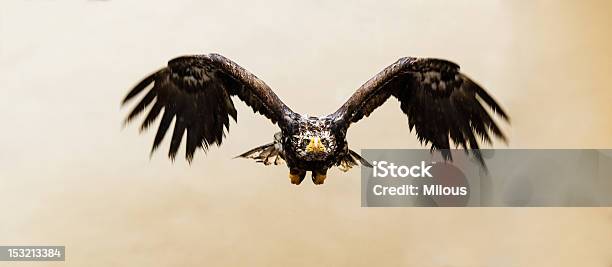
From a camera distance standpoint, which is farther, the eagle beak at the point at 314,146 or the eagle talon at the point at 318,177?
the eagle talon at the point at 318,177

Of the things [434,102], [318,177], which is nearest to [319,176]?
[318,177]

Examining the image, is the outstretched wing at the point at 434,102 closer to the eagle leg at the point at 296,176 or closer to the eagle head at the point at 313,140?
the eagle head at the point at 313,140

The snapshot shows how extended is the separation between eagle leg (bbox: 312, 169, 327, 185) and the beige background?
0.03m

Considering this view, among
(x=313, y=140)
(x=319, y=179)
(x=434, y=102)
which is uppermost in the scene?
(x=434, y=102)

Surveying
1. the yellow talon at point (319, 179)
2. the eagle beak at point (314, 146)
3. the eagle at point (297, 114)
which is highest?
the eagle at point (297, 114)

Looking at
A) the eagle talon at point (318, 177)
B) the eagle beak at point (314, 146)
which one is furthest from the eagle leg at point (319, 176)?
the eagle beak at point (314, 146)

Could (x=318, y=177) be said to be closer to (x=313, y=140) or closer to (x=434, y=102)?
(x=313, y=140)

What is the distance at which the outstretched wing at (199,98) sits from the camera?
228 cm

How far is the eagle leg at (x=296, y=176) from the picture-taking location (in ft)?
7.55

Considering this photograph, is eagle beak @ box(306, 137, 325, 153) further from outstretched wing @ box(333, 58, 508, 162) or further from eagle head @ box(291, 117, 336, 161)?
outstretched wing @ box(333, 58, 508, 162)

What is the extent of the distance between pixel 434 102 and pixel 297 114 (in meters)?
0.46

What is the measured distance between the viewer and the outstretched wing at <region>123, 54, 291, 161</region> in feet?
7.47

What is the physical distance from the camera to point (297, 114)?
2291mm

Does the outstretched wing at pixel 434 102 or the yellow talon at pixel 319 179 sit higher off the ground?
the outstretched wing at pixel 434 102
